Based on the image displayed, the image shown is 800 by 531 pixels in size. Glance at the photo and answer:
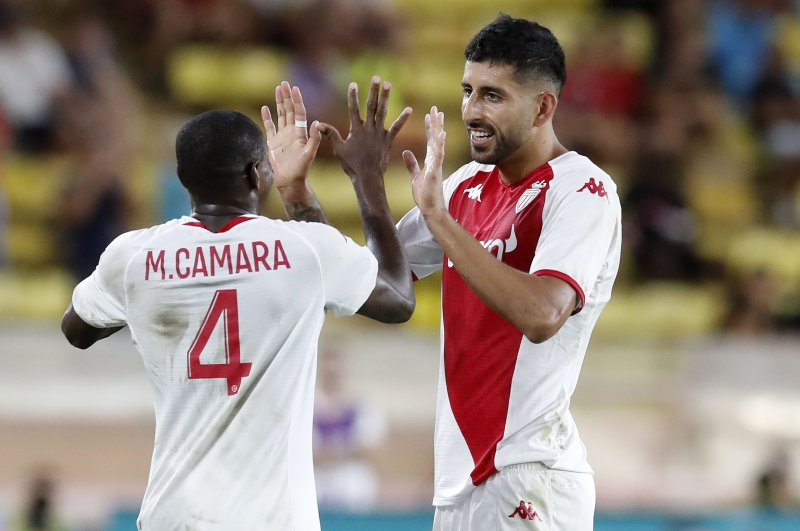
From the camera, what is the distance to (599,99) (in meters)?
12.9

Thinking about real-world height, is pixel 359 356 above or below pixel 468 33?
below

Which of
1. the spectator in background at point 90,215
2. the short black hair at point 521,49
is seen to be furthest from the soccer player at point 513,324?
the spectator in background at point 90,215

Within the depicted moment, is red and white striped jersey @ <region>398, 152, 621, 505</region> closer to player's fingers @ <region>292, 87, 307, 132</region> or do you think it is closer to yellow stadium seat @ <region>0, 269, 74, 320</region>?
player's fingers @ <region>292, 87, 307, 132</region>

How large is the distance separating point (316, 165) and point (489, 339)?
8.52 m

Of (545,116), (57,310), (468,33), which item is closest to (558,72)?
(545,116)

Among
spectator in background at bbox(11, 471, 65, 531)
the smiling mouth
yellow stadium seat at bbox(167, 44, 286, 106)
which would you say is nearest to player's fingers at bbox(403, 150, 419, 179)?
the smiling mouth

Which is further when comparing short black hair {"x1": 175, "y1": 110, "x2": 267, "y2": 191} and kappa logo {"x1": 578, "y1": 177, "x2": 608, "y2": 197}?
kappa logo {"x1": 578, "y1": 177, "x2": 608, "y2": 197}

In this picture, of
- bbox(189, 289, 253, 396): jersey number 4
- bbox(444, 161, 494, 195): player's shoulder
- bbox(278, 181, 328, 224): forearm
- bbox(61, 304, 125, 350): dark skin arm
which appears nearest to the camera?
bbox(189, 289, 253, 396): jersey number 4

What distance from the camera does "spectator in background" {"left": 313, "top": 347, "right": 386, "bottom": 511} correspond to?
8.89 meters

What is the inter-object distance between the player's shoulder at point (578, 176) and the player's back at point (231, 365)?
0.83 metres

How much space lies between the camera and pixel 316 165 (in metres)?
12.4

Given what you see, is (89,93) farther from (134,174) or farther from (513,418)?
(513,418)

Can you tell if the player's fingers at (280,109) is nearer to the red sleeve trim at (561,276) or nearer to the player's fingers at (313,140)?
the player's fingers at (313,140)

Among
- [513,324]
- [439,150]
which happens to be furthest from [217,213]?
[513,324]
